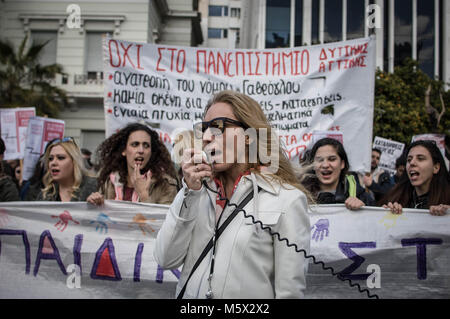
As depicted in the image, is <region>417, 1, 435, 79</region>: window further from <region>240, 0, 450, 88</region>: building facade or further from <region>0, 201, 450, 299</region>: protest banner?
<region>0, 201, 450, 299</region>: protest banner

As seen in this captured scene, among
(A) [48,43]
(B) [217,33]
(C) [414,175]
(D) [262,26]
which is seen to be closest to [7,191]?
(C) [414,175]

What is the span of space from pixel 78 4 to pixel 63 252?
748 inches

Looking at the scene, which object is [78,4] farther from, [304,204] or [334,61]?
[304,204]

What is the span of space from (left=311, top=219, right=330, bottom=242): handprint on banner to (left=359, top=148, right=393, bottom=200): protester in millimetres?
1280

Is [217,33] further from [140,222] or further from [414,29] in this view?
[140,222]

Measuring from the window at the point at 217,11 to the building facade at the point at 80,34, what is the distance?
33769mm

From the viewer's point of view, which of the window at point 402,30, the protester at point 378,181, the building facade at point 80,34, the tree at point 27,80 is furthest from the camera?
the window at point 402,30

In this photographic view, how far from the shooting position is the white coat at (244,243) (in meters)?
1.57

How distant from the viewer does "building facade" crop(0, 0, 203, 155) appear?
62.7 ft

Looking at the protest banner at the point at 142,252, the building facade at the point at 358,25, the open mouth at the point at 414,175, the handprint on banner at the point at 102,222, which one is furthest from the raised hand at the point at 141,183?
the building facade at the point at 358,25

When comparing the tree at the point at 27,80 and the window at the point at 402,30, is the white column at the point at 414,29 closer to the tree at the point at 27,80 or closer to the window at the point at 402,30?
the window at the point at 402,30

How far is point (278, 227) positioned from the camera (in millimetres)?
1637

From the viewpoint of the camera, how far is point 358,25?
1084 inches
